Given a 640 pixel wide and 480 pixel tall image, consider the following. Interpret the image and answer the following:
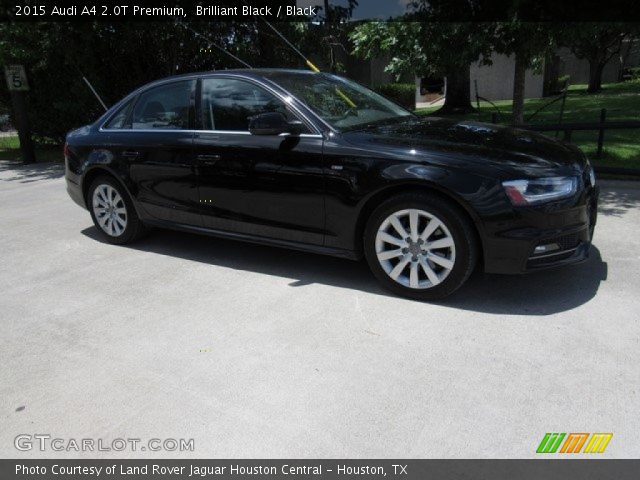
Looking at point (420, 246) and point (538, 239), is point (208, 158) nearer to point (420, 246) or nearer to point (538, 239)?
point (420, 246)

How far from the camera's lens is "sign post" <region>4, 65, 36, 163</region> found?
11734 mm

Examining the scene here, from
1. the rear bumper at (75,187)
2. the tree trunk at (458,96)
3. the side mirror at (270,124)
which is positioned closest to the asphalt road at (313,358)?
the rear bumper at (75,187)

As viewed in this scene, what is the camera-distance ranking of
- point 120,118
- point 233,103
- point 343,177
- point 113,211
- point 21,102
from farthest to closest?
point 21,102 < point 113,211 < point 120,118 < point 233,103 < point 343,177

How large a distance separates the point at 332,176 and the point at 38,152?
13037mm

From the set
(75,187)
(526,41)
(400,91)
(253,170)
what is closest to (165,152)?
(253,170)

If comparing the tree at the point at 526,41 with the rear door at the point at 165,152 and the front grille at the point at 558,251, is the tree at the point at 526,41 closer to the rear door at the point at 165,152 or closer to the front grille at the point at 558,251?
the front grille at the point at 558,251

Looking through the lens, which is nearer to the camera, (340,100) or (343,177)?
(343,177)

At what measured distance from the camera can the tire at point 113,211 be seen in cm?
552

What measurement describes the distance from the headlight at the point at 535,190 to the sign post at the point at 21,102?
11.5 meters

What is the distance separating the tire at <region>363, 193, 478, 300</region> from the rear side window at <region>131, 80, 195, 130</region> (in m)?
2.07

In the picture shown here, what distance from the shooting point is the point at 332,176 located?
409cm

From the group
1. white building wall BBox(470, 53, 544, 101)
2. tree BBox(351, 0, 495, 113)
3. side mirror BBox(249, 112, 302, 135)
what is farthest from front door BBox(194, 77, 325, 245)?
white building wall BBox(470, 53, 544, 101)

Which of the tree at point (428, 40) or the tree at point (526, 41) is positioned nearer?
the tree at point (526, 41)

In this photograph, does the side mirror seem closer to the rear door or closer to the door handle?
the door handle
